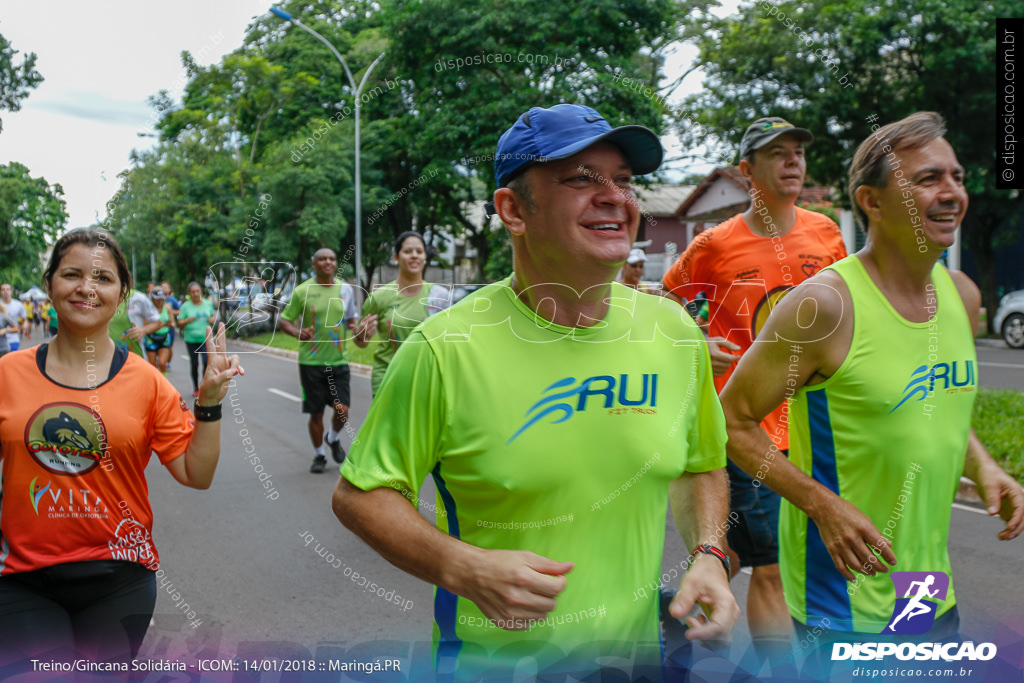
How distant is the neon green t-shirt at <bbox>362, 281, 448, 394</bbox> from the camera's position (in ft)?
20.1

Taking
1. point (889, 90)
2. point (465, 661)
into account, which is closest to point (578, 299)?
point (465, 661)

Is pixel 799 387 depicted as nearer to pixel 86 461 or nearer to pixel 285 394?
pixel 86 461

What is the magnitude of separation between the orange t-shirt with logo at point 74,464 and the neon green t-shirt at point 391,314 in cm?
354

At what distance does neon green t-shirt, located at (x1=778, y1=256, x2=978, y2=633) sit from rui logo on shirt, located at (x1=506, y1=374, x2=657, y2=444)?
673 millimetres

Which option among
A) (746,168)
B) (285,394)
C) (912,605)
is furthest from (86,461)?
(285,394)

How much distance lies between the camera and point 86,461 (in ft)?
7.61

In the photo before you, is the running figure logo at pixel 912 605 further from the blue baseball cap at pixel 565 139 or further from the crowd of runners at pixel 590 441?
the blue baseball cap at pixel 565 139

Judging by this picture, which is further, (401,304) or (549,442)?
(401,304)

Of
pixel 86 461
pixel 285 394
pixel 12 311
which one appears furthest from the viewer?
pixel 285 394

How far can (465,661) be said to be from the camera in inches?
64.4

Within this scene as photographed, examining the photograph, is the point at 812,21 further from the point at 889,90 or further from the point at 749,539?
the point at 749,539

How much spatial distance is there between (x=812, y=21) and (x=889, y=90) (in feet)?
7.47

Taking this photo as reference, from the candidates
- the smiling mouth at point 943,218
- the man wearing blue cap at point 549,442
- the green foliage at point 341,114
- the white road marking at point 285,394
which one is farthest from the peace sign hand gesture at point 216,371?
the white road marking at point 285,394

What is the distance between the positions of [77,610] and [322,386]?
5.03 metres
